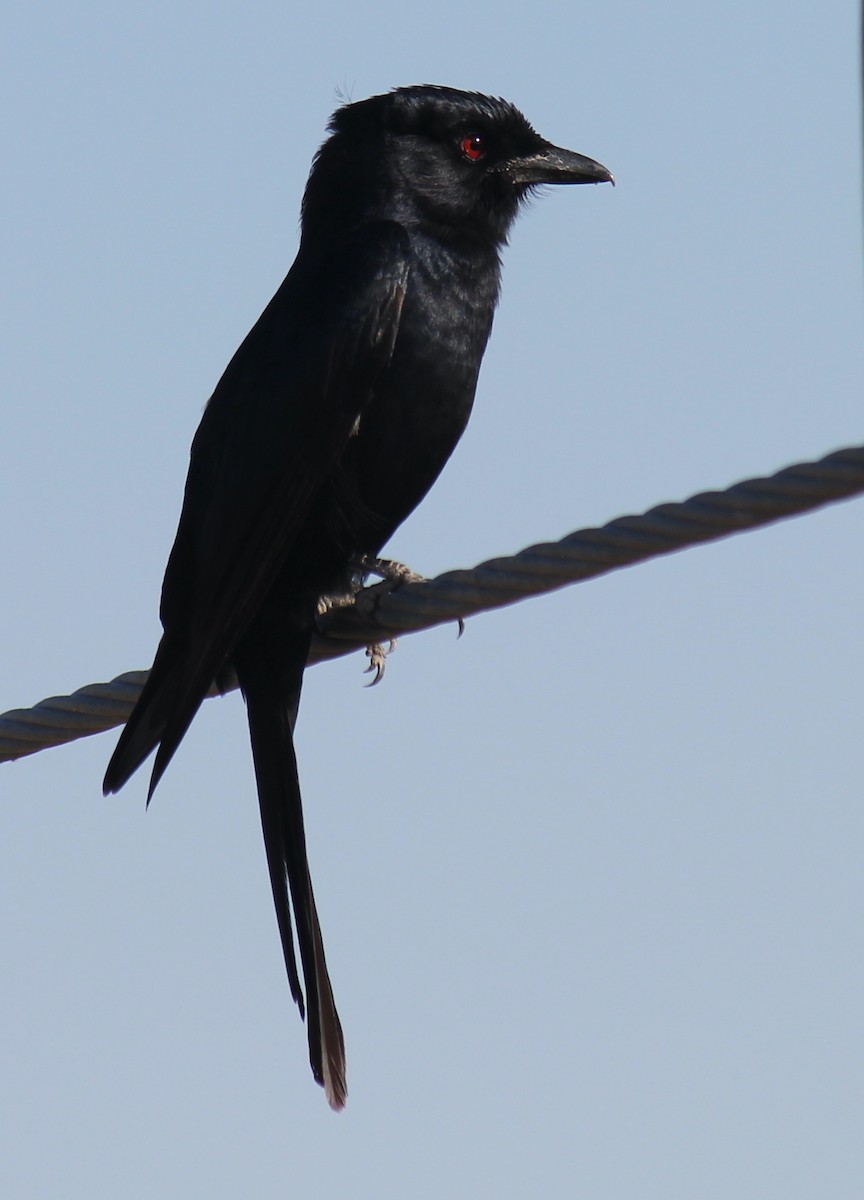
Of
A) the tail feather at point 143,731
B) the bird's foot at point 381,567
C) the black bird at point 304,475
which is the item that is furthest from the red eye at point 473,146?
the tail feather at point 143,731

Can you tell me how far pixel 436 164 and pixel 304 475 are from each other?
137cm

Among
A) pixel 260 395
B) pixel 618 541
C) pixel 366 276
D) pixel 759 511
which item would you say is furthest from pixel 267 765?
pixel 759 511

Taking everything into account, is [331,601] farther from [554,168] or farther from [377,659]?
[554,168]

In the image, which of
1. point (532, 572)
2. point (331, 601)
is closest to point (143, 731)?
point (331, 601)

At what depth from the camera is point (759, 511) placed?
2.98 meters

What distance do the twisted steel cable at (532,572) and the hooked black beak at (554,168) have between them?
1744mm

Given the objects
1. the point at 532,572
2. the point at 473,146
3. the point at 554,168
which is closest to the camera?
the point at 532,572

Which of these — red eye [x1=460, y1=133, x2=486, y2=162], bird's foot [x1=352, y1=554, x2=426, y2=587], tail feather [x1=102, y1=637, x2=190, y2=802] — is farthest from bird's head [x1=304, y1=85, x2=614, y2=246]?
tail feather [x1=102, y1=637, x2=190, y2=802]

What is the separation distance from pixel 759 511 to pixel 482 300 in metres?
2.60

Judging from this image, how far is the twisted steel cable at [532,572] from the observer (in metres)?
2.90

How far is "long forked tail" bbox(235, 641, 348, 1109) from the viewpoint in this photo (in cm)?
482

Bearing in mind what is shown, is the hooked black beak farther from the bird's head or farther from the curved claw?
the curved claw

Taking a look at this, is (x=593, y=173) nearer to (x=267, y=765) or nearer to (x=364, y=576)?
(x=364, y=576)

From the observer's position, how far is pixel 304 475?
489cm
